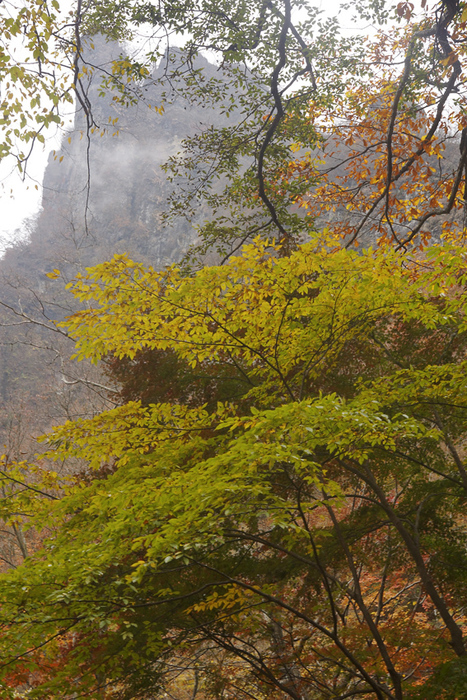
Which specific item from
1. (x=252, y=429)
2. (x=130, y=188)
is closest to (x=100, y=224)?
(x=130, y=188)

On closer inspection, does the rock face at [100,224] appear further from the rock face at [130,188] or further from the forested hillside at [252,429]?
the forested hillside at [252,429]


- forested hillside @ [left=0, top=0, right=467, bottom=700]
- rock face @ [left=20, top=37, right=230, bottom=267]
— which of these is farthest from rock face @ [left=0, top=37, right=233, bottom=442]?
forested hillside @ [left=0, top=0, right=467, bottom=700]

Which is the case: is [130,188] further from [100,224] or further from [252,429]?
[252,429]

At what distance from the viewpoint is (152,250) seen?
36375 millimetres

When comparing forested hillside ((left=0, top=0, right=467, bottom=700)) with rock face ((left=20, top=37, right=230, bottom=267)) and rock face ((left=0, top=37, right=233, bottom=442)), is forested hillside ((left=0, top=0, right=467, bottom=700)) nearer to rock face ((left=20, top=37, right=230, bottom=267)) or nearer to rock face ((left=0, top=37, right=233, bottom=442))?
rock face ((left=0, top=37, right=233, bottom=442))

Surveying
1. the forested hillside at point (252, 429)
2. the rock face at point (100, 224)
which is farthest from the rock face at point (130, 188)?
the forested hillside at point (252, 429)

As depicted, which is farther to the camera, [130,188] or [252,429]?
[130,188]

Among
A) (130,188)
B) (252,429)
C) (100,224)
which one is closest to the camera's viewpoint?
(252,429)

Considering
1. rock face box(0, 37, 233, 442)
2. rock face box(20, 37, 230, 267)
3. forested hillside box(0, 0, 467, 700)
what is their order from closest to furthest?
1. forested hillside box(0, 0, 467, 700)
2. rock face box(0, 37, 233, 442)
3. rock face box(20, 37, 230, 267)

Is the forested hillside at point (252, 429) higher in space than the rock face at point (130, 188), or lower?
lower

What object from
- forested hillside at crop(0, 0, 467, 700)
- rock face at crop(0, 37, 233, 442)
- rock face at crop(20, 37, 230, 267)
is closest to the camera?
forested hillside at crop(0, 0, 467, 700)

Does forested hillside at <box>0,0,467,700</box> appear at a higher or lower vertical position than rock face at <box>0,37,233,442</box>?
lower

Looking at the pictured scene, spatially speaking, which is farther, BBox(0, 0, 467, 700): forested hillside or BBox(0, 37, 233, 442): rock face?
BBox(0, 37, 233, 442): rock face

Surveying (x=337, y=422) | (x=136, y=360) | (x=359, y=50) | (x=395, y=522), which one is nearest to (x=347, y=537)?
(x=395, y=522)
